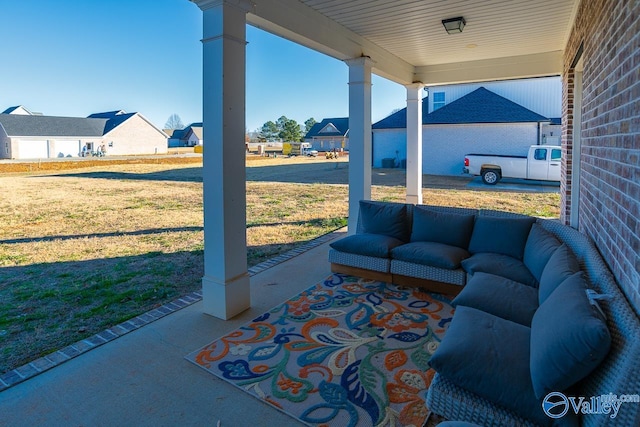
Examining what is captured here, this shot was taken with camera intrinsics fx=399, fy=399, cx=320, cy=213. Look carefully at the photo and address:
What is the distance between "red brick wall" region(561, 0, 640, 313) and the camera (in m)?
1.81

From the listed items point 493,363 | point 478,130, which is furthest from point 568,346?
point 478,130

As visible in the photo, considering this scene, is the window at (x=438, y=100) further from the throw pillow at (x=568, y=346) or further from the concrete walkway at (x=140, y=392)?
the throw pillow at (x=568, y=346)

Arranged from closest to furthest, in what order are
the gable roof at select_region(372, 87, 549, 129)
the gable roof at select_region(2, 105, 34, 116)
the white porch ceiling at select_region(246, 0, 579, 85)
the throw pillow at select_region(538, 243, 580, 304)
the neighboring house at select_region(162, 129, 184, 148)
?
1. the throw pillow at select_region(538, 243, 580, 304)
2. the white porch ceiling at select_region(246, 0, 579, 85)
3. the gable roof at select_region(372, 87, 549, 129)
4. the gable roof at select_region(2, 105, 34, 116)
5. the neighboring house at select_region(162, 129, 184, 148)

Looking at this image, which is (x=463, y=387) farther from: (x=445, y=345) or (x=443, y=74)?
(x=443, y=74)

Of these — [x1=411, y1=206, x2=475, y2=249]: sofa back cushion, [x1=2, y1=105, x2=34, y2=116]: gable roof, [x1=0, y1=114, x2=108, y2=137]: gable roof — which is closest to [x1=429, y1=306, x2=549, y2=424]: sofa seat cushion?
[x1=411, y1=206, x2=475, y2=249]: sofa back cushion

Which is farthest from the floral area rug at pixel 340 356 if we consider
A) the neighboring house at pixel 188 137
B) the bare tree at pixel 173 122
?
the bare tree at pixel 173 122

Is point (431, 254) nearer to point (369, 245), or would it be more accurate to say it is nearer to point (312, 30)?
point (369, 245)

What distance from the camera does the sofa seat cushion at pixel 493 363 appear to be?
1730 mm

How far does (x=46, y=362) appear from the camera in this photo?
2.77m

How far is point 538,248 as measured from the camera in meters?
3.34

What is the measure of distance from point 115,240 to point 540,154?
527 inches

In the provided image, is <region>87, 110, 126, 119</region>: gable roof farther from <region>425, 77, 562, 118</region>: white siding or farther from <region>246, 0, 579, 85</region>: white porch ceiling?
<region>246, 0, 579, 85</region>: white porch ceiling

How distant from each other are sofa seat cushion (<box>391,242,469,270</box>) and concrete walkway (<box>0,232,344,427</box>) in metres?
1.86

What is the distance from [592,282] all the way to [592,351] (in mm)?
924
